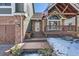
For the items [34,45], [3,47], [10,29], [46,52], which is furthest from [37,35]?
[3,47]

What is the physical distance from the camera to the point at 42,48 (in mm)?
4742

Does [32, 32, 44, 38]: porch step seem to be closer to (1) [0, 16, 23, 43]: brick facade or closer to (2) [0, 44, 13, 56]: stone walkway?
(1) [0, 16, 23, 43]: brick facade

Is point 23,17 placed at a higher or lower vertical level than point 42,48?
higher

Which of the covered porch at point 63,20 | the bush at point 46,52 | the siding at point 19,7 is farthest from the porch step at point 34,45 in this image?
the siding at point 19,7

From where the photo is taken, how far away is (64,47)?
15.6 ft

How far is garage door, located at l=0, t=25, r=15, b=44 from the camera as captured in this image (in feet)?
15.6

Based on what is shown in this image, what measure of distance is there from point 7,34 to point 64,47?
2.55ft

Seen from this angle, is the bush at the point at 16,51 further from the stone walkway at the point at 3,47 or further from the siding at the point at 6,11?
the siding at the point at 6,11

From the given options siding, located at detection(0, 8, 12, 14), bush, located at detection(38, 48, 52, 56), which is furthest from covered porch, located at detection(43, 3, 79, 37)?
siding, located at detection(0, 8, 12, 14)

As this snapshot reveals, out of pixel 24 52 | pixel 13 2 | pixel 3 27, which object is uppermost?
pixel 13 2

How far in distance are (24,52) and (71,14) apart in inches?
31.5

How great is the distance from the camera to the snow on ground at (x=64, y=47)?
4719 millimetres

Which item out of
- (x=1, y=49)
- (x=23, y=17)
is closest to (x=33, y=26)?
(x=23, y=17)

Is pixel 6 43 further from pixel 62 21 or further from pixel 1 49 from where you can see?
pixel 62 21
